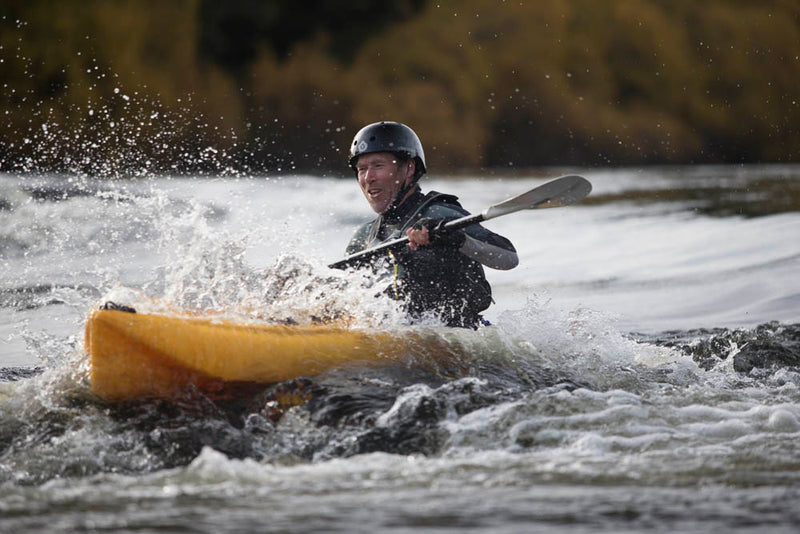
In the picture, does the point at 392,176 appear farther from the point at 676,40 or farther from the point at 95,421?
the point at 676,40

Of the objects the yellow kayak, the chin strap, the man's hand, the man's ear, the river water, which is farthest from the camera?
the man's ear

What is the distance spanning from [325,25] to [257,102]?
1.85m

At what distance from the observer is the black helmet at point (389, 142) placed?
5219 mm

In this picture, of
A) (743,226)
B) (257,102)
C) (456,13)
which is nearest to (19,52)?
(257,102)

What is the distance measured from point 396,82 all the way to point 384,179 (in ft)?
41.0

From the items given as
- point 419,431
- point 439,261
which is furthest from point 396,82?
point 419,431

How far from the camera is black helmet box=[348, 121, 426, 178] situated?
5.22 m

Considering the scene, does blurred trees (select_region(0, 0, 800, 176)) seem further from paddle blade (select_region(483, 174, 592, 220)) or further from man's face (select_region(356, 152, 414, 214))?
paddle blade (select_region(483, 174, 592, 220))

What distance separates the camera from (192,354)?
3.71 m

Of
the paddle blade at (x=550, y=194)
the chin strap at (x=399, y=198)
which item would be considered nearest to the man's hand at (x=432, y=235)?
the paddle blade at (x=550, y=194)

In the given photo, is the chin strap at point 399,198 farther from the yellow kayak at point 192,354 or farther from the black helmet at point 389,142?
the yellow kayak at point 192,354

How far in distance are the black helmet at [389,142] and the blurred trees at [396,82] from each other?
1094 cm

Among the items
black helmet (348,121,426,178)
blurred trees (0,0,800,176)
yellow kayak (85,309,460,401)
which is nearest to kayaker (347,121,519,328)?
black helmet (348,121,426,178)

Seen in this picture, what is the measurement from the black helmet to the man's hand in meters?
0.76
